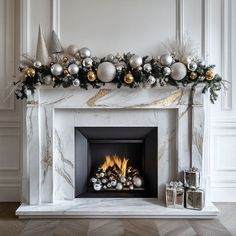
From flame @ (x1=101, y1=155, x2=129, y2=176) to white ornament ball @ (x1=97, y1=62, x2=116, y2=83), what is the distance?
0.96 metres

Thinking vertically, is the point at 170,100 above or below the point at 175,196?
above

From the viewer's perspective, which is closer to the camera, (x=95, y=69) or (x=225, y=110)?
(x=95, y=69)

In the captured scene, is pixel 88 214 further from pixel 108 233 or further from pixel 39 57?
pixel 39 57

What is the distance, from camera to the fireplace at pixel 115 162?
3625 mm

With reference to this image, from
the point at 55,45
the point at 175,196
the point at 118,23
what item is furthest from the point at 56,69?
the point at 175,196

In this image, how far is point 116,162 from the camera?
3812 mm

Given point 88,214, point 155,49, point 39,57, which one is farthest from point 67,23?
point 88,214

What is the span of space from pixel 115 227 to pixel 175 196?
2.32 ft

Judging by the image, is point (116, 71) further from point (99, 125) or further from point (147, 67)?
point (99, 125)

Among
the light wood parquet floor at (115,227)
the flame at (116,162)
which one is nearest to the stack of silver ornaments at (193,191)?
the light wood parquet floor at (115,227)

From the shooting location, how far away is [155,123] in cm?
359

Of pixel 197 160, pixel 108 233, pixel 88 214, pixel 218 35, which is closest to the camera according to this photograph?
pixel 108 233

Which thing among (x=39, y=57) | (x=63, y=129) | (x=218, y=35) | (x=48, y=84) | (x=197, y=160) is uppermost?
(x=218, y=35)

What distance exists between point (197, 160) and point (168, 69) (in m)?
0.97
